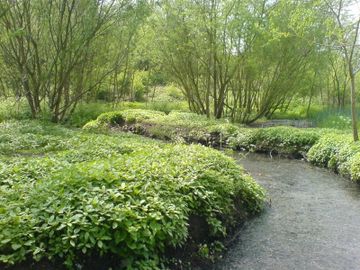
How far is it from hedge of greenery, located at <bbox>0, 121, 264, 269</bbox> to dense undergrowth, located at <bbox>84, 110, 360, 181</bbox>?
175 inches

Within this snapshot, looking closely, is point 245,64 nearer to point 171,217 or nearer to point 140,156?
point 140,156

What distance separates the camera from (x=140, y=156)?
6.77 m

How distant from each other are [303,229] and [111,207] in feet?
13.4

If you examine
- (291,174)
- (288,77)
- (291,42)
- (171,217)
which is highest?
(291,42)

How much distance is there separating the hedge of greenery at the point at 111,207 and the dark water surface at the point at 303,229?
20.3 inches

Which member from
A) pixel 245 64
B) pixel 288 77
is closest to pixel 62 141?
pixel 245 64

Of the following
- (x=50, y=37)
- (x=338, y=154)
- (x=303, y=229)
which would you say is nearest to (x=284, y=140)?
(x=338, y=154)

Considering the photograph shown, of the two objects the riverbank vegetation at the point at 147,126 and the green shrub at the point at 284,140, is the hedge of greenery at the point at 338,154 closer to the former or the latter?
the riverbank vegetation at the point at 147,126

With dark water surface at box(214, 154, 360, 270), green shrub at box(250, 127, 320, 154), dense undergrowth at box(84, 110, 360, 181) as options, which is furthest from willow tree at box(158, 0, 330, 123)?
dark water surface at box(214, 154, 360, 270)

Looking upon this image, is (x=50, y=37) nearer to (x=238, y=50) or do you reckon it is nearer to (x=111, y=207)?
(x=238, y=50)

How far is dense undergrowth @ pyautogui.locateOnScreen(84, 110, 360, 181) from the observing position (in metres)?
11.4

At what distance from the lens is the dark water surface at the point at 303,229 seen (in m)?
5.51

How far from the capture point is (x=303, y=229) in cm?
678

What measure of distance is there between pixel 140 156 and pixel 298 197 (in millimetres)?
4181
